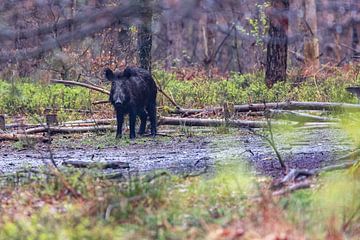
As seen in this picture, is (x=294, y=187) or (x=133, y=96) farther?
(x=133, y=96)

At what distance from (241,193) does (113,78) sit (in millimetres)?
7895

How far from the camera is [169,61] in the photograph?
34750mm

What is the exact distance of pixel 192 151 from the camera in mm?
12031

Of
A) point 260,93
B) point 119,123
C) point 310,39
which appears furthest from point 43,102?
point 310,39

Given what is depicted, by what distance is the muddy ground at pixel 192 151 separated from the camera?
32.7 ft

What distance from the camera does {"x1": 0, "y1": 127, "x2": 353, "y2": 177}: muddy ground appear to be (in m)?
9.97

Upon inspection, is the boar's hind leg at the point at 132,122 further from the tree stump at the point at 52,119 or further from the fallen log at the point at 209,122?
the tree stump at the point at 52,119

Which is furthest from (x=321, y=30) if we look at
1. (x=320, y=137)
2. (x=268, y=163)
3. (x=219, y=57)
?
(x=268, y=163)

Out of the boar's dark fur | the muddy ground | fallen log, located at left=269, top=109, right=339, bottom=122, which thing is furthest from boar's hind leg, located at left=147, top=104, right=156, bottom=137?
fallen log, located at left=269, top=109, right=339, bottom=122

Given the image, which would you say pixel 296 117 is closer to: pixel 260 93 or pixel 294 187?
pixel 260 93

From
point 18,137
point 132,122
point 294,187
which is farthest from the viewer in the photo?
point 132,122

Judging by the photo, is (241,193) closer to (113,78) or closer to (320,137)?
(320,137)

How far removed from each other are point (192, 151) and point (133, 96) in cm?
305

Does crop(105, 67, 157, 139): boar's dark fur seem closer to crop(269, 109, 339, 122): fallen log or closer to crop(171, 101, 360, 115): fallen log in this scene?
crop(171, 101, 360, 115): fallen log
